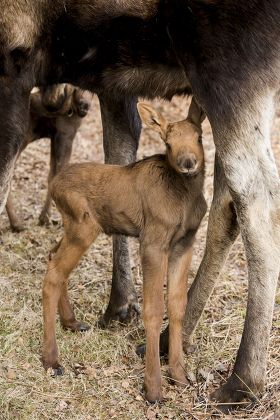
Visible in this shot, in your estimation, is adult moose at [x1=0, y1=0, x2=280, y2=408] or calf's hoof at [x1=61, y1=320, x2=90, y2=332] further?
calf's hoof at [x1=61, y1=320, x2=90, y2=332]

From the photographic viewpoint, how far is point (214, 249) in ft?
15.9

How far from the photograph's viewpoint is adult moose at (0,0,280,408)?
416 cm

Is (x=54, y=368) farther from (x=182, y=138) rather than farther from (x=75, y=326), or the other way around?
(x=182, y=138)

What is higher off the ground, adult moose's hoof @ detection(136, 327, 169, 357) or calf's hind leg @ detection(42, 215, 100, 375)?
calf's hind leg @ detection(42, 215, 100, 375)

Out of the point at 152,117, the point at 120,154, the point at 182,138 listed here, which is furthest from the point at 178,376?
the point at 120,154

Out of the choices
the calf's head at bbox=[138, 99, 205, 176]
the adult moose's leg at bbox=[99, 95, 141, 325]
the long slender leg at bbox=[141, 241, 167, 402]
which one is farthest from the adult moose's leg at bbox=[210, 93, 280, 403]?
the adult moose's leg at bbox=[99, 95, 141, 325]

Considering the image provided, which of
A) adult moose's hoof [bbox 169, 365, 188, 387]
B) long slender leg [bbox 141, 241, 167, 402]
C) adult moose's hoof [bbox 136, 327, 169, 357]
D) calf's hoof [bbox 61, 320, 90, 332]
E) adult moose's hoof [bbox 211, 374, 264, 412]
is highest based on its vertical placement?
long slender leg [bbox 141, 241, 167, 402]

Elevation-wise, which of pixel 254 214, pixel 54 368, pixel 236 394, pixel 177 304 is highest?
pixel 254 214

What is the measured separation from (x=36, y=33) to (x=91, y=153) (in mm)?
4987

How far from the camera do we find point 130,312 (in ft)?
18.1

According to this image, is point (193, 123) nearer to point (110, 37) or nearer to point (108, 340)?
point (110, 37)

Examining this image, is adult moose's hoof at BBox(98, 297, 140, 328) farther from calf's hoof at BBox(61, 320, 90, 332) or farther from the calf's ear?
the calf's ear

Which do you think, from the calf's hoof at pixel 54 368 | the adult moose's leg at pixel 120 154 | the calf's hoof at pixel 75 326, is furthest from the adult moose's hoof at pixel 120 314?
the calf's hoof at pixel 54 368

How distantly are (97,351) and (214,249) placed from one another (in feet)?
3.11
